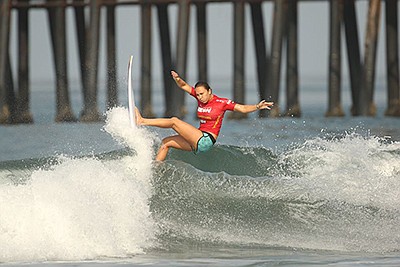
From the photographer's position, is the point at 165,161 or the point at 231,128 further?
the point at 231,128

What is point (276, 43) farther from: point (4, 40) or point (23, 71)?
point (23, 71)

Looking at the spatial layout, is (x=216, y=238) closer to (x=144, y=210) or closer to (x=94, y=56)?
(x=144, y=210)

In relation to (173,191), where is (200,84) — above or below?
above

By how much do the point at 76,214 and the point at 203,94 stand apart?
7.19ft

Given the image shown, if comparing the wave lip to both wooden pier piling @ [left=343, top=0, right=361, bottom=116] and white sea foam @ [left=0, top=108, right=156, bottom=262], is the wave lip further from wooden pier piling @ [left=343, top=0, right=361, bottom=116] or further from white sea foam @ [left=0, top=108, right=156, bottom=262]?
wooden pier piling @ [left=343, top=0, right=361, bottom=116]

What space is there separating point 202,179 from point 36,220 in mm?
2383

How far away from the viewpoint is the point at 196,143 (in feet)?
46.0

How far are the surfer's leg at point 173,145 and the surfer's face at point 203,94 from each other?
52 centimetres

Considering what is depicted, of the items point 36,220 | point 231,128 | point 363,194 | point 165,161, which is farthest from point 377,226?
point 231,128

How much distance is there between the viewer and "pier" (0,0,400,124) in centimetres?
2723

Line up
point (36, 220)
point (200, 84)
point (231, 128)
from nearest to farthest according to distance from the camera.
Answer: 1. point (36, 220)
2. point (200, 84)
3. point (231, 128)

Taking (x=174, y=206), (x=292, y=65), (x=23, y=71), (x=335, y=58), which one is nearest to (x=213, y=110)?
(x=174, y=206)

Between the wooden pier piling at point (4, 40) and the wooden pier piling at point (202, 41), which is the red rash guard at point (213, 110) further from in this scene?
the wooden pier piling at point (202, 41)

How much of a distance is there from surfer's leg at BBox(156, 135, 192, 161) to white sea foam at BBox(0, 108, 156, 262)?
1.95ft
